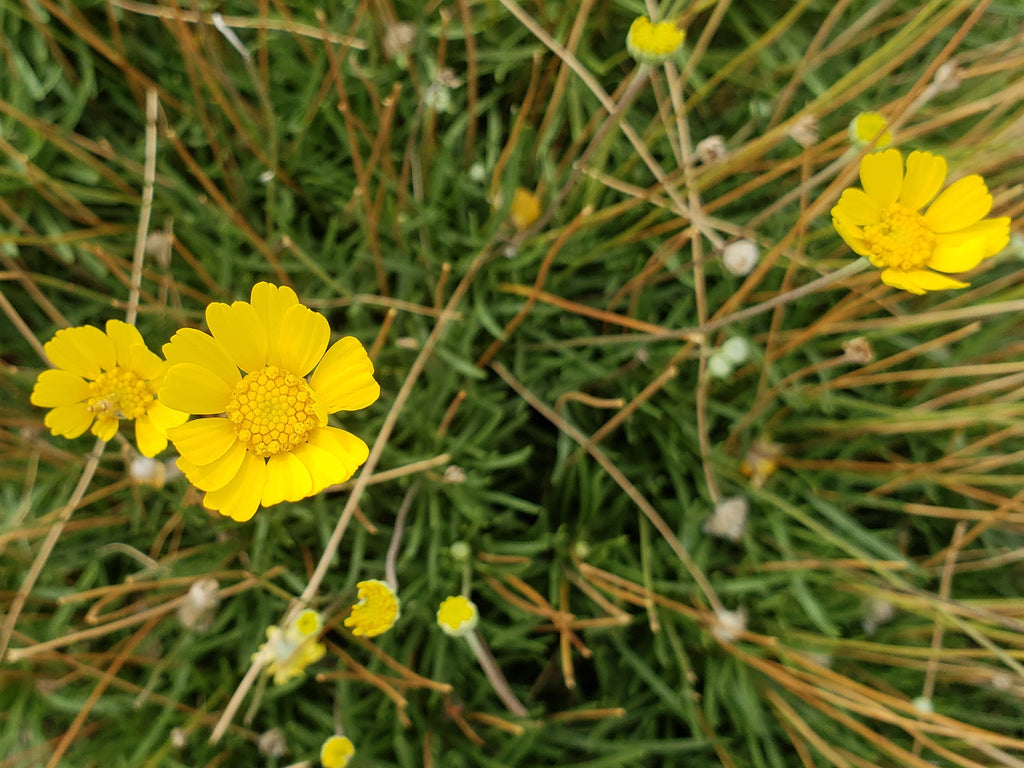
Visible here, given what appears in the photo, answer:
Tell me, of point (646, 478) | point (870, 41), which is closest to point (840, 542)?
point (646, 478)

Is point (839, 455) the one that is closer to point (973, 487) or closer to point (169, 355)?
point (973, 487)

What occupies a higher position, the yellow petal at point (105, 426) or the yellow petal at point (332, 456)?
the yellow petal at point (332, 456)

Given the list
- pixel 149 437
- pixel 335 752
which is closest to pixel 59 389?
pixel 149 437

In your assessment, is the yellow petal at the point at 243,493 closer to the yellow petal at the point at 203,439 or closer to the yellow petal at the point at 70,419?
the yellow petal at the point at 203,439

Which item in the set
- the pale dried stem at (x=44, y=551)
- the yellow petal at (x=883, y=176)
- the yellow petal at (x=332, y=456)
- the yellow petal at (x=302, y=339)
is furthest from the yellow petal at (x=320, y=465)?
the yellow petal at (x=883, y=176)

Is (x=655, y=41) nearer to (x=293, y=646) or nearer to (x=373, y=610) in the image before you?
(x=373, y=610)
